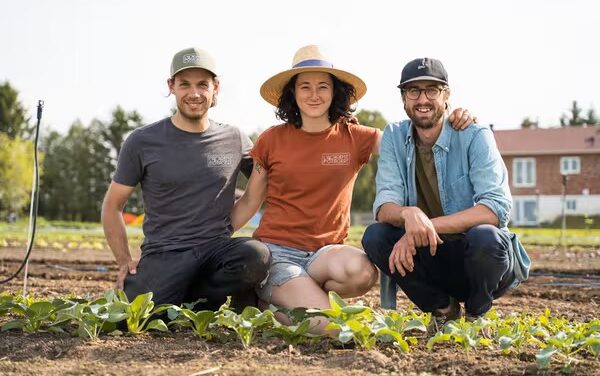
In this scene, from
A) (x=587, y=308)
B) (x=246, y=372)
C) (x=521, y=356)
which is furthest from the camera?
(x=587, y=308)

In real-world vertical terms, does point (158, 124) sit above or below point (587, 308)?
above

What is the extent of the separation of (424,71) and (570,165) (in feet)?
104

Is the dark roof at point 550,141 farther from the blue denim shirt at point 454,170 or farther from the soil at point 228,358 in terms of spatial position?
the soil at point 228,358

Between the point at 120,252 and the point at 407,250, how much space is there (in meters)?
1.77

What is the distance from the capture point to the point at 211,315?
3.73 metres

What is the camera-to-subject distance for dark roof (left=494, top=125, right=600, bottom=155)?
33.5 meters

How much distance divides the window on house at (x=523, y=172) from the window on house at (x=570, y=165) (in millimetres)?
1251

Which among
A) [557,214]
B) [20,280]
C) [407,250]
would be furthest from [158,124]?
[557,214]

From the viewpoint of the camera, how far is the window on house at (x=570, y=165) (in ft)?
109

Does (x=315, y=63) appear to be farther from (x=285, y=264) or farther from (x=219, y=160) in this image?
(x=285, y=264)

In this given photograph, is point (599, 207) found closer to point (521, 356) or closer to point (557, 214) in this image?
point (557, 214)

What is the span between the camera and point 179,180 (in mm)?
4488

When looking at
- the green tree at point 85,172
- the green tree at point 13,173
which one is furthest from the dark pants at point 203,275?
the green tree at point 85,172

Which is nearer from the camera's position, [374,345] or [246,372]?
[246,372]
